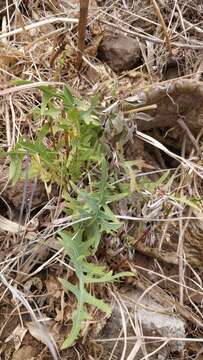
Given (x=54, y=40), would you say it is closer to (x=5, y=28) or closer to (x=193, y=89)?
(x=5, y=28)

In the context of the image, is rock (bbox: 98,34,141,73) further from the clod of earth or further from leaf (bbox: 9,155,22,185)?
leaf (bbox: 9,155,22,185)

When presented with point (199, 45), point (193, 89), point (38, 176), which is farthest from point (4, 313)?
point (199, 45)

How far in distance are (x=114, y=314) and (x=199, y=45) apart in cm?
97

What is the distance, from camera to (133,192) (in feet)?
4.56

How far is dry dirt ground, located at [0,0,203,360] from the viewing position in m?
1.32

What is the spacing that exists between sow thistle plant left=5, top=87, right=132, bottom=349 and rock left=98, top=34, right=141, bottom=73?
0.42 metres

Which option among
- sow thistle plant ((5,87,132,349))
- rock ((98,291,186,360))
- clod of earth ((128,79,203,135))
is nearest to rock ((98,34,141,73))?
clod of earth ((128,79,203,135))

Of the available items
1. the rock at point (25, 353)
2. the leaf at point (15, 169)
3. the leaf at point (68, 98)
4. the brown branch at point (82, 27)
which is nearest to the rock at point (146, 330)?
the rock at point (25, 353)

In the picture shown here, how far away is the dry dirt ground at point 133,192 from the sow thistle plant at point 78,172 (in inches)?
1.9

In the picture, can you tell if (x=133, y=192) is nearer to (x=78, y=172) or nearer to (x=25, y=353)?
(x=78, y=172)

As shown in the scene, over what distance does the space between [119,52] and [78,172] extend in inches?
21.4

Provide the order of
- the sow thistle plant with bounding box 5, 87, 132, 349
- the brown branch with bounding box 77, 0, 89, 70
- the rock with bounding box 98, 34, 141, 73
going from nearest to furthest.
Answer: the sow thistle plant with bounding box 5, 87, 132, 349, the brown branch with bounding box 77, 0, 89, 70, the rock with bounding box 98, 34, 141, 73

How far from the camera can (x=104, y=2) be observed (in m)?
1.91

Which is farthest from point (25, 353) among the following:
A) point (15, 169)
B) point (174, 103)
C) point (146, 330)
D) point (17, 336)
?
point (174, 103)
